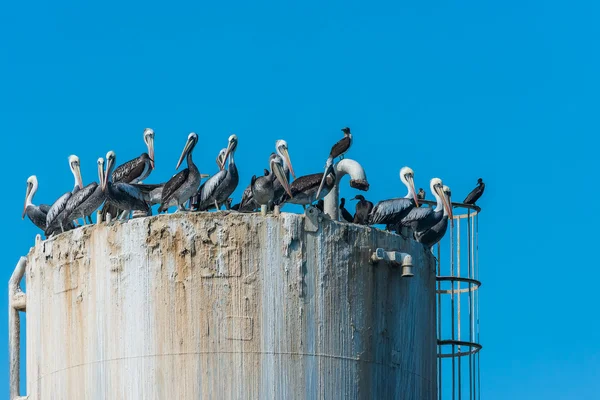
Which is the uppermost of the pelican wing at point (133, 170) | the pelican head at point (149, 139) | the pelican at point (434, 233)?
the pelican head at point (149, 139)

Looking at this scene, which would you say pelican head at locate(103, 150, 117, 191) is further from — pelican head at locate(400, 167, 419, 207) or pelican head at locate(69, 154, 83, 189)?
pelican head at locate(400, 167, 419, 207)

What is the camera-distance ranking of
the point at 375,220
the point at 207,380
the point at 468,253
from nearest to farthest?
the point at 207,380 < the point at 375,220 < the point at 468,253

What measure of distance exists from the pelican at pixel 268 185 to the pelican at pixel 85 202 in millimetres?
2842

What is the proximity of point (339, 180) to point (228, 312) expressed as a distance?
4.76 meters

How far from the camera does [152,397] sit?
28.5 m

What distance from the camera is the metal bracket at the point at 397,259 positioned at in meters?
29.7

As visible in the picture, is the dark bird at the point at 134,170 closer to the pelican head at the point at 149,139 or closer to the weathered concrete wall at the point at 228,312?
the pelican head at the point at 149,139

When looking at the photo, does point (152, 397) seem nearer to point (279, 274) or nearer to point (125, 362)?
point (125, 362)

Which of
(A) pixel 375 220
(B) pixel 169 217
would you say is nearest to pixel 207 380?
(B) pixel 169 217

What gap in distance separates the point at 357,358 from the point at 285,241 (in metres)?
2.27

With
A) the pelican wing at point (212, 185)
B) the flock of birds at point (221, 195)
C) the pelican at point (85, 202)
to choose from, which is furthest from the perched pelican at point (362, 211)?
A: the pelican at point (85, 202)

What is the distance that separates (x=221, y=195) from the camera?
103 feet

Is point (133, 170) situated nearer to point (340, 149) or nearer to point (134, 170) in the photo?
point (134, 170)

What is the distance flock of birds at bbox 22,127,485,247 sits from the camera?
3114 cm
